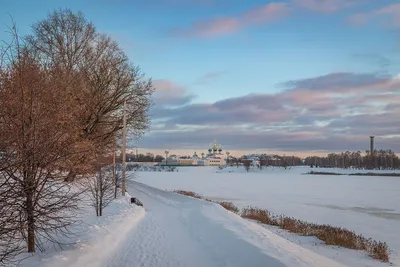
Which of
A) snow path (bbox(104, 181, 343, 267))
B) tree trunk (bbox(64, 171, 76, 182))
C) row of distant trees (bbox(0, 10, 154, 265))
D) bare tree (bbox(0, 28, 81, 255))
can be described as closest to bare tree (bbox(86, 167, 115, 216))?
row of distant trees (bbox(0, 10, 154, 265))

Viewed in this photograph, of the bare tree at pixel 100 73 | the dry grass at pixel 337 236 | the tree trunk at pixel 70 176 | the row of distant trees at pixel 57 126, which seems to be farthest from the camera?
the bare tree at pixel 100 73

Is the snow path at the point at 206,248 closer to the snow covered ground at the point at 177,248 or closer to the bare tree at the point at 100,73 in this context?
the snow covered ground at the point at 177,248

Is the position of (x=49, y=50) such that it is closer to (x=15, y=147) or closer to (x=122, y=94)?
(x=122, y=94)

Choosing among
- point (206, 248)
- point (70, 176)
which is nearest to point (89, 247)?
point (70, 176)

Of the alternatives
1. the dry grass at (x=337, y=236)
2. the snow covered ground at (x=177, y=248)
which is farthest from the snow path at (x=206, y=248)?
the dry grass at (x=337, y=236)

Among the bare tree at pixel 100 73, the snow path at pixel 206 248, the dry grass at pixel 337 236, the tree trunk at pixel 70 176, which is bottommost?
the dry grass at pixel 337 236

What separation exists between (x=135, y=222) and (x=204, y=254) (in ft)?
19.5

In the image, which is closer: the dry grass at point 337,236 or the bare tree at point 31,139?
the bare tree at point 31,139

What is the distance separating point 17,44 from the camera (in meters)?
6.84

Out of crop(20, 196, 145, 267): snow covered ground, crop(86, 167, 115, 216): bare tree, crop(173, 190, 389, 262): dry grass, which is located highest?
crop(86, 167, 115, 216): bare tree

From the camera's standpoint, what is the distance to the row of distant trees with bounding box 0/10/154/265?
6152 mm

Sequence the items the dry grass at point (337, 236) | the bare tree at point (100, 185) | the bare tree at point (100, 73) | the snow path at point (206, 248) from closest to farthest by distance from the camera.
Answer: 1. the snow path at point (206, 248)
2. the dry grass at point (337, 236)
3. the bare tree at point (100, 185)
4. the bare tree at point (100, 73)

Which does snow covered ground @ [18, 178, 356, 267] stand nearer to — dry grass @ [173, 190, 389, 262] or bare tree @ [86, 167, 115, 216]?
bare tree @ [86, 167, 115, 216]

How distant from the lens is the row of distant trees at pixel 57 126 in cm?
615
